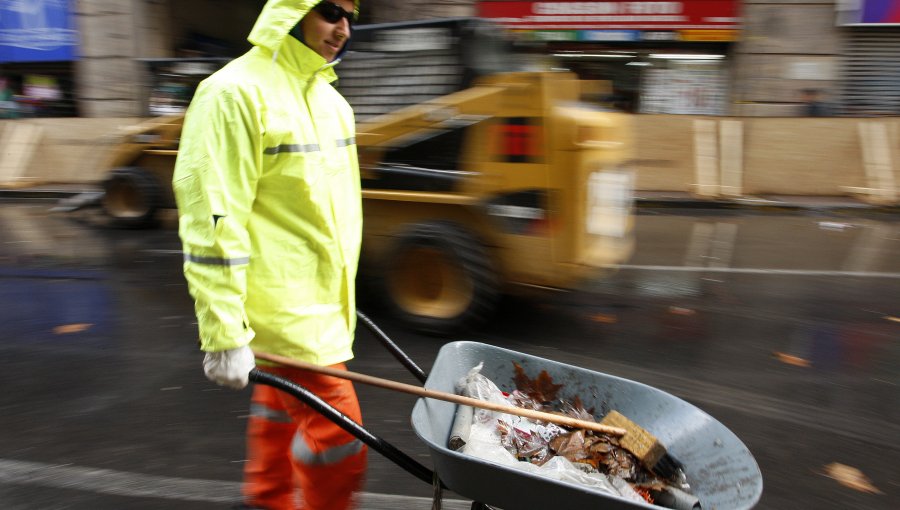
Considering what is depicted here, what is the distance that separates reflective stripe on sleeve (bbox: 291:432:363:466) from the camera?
87.5 inches

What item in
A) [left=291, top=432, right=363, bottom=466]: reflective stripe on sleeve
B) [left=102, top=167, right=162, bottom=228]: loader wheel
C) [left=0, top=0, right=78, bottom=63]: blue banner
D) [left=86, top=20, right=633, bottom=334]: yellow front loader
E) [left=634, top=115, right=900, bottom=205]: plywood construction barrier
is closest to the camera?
[left=291, top=432, right=363, bottom=466]: reflective stripe on sleeve

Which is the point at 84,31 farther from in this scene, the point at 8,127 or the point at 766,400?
the point at 766,400

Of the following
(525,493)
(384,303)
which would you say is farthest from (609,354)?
(525,493)

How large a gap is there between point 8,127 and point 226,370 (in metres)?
13.4

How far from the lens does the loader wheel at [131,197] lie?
8328mm

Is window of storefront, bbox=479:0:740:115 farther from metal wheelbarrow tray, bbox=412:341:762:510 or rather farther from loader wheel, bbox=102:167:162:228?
metal wheelbarrow tray, bbox=412:341:762:510

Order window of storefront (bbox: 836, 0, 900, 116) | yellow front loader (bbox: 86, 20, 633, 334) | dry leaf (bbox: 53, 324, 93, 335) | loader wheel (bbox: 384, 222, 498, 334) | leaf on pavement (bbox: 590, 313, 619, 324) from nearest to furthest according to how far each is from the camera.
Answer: yellow front loader (bbox: 86, 20, 633, 334), loader wheel (bbox: 384, 222, 498, 334), dry leaf (bbox: 53, 324, 93, 335), leaf on pavement (bbox: 590, 313, 619, 324), window of storefront (bbox: 836, 0, 900, 116)

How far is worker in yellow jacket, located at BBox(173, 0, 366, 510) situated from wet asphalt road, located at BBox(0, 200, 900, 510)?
797mm

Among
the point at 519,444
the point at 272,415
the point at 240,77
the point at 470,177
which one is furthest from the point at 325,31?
the point at 470,177

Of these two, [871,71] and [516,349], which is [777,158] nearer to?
[871,71]

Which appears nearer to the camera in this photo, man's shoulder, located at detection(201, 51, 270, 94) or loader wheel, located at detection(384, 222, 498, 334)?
man's shoulder, located at detection(201, 51, 270, 94)

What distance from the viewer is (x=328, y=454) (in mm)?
2223

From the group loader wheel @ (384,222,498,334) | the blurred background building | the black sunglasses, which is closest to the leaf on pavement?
loader wheel @ (384,222,498,334)

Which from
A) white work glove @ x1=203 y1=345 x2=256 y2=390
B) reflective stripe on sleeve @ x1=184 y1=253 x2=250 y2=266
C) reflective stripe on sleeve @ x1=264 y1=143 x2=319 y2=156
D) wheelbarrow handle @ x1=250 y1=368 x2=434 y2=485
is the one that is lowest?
wheelbarrow handle @ x1=250 y1=368 x2=434 y2=485
